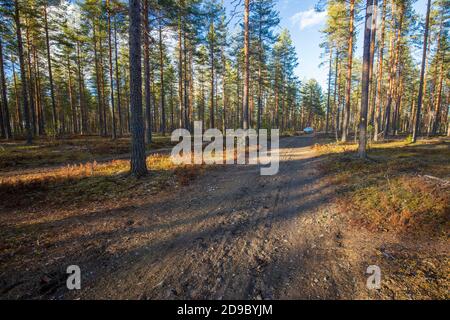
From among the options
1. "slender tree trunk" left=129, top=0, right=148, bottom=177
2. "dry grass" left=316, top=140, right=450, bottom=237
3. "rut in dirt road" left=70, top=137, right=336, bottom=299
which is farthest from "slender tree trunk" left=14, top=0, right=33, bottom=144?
"dry grass" left=316, top=140, right=450, bottom=237

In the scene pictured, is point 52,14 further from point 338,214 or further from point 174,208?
point 338,214

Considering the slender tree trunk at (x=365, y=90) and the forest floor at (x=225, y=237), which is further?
the slender tree trunk at (x=365, y=90)

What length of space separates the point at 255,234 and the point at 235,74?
1494 inches

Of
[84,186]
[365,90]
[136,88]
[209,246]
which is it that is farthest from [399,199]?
[84,186]

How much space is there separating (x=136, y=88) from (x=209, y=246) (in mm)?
6825

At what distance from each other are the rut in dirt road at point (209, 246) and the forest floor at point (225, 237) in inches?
0.9

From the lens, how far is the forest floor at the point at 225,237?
294cm

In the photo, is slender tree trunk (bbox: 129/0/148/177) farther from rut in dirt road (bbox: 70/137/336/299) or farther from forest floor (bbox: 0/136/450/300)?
rut in dirt road (bbox: 70/137/336/299)

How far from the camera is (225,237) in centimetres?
433

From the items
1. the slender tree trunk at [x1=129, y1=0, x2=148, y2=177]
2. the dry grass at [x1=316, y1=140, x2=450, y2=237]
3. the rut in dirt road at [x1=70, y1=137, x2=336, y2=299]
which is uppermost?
the slender tree trunk at [x1=129, y1=0, x2=148, y2=177]

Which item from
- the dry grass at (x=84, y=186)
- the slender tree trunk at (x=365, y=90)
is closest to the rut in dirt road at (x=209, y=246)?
the dry grass at (x=84, y=186)

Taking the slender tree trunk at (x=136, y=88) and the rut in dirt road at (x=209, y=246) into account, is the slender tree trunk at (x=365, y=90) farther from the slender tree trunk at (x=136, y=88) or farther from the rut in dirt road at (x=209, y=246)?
the slender tree trunk at (x=136, y=88)

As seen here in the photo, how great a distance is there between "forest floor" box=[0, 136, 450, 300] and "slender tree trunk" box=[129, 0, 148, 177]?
1.03m

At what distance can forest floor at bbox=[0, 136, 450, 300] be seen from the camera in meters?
2.94
